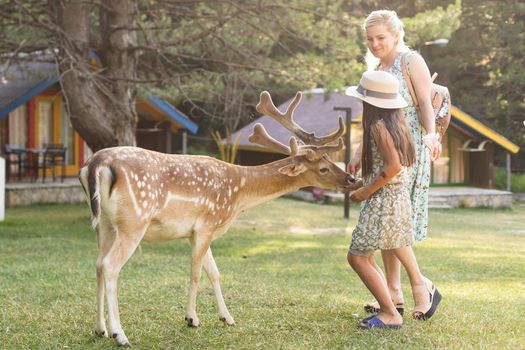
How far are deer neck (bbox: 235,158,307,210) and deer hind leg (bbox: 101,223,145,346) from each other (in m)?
0.88

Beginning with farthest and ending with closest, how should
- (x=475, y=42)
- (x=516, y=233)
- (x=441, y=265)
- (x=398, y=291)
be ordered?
(x=475, y=42) < (x=516, y=233) < (x=441, y=265) < (x=398, y=291)

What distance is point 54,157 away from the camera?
1886cm

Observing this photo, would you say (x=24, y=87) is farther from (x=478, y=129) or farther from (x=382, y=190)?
(x=382, y=190)

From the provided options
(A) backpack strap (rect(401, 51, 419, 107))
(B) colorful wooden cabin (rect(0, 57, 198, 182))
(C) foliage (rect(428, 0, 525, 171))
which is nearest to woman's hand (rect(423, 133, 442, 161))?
(A) backpack strap (rect(401, 51, 419, 107))

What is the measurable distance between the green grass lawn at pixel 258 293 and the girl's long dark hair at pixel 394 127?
1.08m

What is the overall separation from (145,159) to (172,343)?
1088 millimetres

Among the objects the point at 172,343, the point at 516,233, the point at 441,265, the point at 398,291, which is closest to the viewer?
the point at 172,343

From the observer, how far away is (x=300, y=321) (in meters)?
5.34

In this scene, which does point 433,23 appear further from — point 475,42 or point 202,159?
point 475,42

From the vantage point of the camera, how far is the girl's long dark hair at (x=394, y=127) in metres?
5.02

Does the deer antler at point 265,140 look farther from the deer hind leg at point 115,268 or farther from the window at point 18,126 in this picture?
the window at point 18,126

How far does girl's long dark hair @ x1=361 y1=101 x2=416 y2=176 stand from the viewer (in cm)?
502

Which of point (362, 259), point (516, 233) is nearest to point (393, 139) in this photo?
point (362, 259)

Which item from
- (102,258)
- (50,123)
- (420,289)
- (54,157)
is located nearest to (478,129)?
(54,157)
